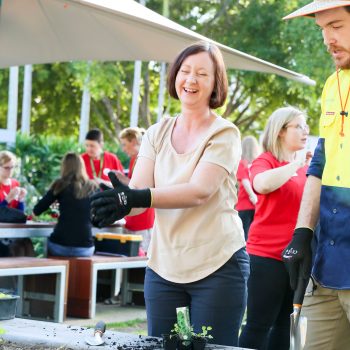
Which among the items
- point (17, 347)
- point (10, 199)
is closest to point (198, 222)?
point (17, 347)

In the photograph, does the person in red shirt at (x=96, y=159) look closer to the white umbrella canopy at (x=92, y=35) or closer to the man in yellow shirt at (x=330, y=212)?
the white umbrella canopy at (x=92, y=35)

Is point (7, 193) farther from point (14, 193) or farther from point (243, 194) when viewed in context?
point (243, 194)

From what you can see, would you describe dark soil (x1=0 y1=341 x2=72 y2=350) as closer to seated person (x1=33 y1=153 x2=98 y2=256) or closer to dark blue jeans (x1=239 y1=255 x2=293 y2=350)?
dark blue jeans (x1=239 y1=255 x2=293 y2=350)

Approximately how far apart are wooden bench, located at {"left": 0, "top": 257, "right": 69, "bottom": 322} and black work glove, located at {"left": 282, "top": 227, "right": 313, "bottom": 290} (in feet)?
14.3

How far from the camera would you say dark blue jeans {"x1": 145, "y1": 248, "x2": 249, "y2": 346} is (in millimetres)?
3086

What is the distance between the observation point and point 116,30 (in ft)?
25.7

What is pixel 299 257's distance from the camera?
112 inches

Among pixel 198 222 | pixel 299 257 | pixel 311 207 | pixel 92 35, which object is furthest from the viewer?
pixel 92 35

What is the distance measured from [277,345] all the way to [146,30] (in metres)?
3.53

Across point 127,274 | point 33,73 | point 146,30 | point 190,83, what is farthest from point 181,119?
point 33,73

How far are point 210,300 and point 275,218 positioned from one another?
62.3 inches

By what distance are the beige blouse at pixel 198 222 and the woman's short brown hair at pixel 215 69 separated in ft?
0.42

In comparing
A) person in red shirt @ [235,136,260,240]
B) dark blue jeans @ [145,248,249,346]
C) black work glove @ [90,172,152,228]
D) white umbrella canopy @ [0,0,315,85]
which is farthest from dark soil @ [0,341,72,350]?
person in red shirt @ [235,136,260,240]

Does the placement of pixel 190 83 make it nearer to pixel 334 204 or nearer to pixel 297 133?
pixel 334 204
